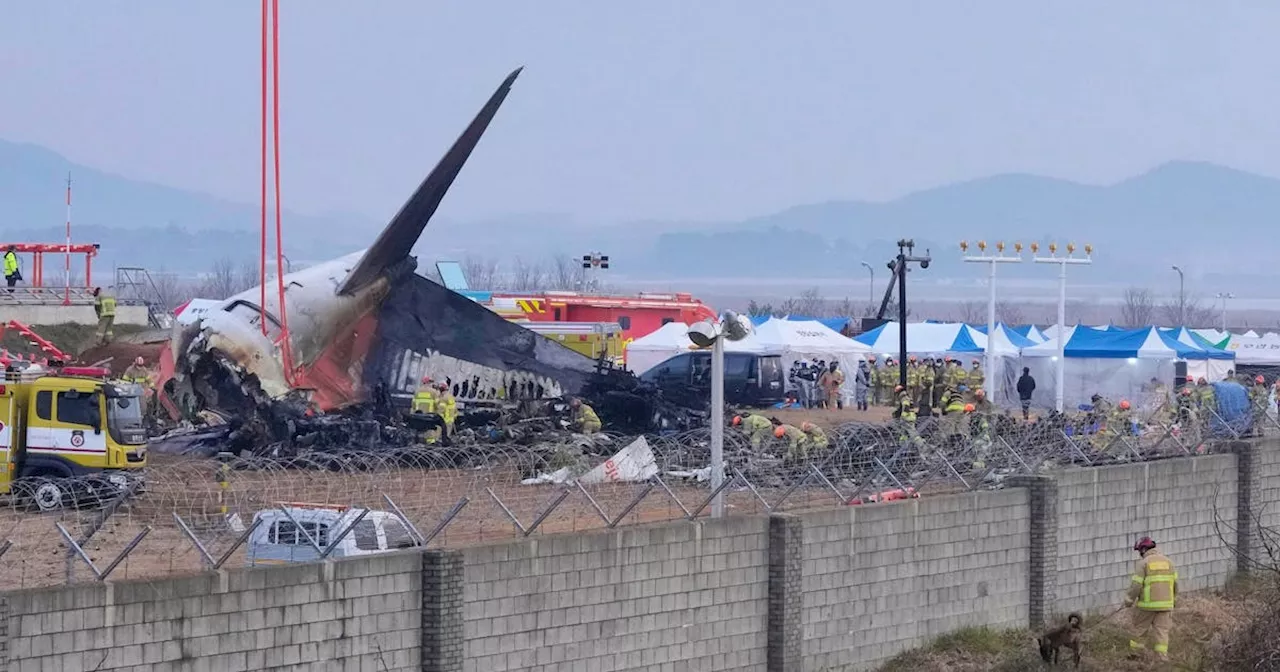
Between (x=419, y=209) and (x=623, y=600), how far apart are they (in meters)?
21.7

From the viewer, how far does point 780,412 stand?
150 feet

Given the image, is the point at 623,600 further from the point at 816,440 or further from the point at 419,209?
the point at 419,209

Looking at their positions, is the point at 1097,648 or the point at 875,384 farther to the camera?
the point at 875,384

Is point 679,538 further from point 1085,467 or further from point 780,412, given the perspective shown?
point 780,412

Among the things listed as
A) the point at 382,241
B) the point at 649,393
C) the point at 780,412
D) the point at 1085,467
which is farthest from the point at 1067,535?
the point at 780,412

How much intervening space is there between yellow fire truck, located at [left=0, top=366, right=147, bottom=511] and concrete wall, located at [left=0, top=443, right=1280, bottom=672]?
410 inches

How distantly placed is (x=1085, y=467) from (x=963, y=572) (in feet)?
11.0

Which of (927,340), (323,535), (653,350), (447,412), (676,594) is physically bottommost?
(676,594)

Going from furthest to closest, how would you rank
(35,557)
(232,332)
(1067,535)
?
(232,332), (1067,535), (35,557)

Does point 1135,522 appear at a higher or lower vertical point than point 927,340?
lower

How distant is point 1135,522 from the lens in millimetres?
24250

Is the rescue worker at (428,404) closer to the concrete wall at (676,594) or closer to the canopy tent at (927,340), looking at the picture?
the concrete wall at (676,594)

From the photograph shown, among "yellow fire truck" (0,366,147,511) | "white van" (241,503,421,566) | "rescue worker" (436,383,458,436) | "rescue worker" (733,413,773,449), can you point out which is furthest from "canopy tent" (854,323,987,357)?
"white van" (241,503,421,566)

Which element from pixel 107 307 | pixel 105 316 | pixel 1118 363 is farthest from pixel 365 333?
pixel 1118 363
